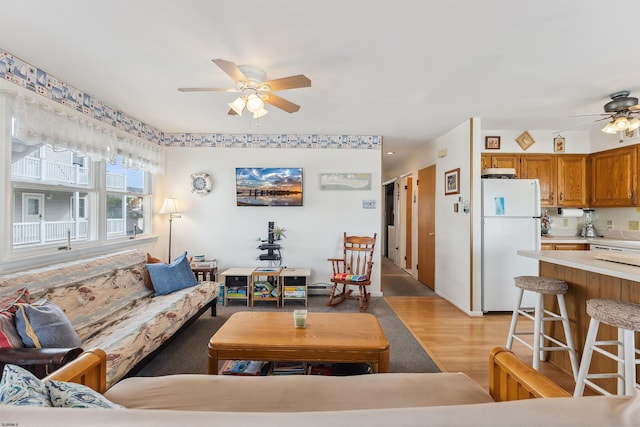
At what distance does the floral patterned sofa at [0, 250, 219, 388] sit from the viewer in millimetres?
1826

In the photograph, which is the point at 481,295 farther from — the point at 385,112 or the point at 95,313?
the point at 95,313

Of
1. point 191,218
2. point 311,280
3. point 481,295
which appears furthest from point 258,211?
point 481,295

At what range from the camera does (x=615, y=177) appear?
367 centimetres

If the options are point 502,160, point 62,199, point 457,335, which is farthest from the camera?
point 502,160

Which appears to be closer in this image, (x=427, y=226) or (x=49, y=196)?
(x=49, y=196)

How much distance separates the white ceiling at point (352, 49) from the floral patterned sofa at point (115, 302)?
→ 1.68 meters

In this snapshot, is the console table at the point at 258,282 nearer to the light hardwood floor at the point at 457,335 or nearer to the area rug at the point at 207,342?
the area rug at the point at 207,342

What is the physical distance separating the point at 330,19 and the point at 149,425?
2003 mm

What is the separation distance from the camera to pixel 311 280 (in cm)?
423

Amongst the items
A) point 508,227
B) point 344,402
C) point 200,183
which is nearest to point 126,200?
point 200,183

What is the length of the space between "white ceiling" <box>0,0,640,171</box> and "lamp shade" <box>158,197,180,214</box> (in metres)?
1.28

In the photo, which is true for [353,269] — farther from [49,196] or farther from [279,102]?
[49,196]

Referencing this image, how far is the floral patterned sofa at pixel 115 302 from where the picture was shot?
71.9 inches

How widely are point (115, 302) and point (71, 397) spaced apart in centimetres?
204
